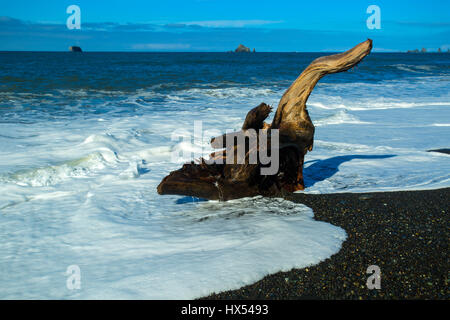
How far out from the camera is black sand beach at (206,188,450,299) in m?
2.69

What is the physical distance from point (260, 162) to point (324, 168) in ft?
5.95

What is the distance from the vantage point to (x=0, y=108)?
12750 millimetres

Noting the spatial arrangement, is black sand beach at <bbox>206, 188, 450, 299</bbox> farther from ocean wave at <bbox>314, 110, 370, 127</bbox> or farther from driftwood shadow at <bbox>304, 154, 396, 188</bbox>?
ocean wave at <bbox>314, 110, 370, 127</bbox>

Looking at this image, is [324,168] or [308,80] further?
[324,168]

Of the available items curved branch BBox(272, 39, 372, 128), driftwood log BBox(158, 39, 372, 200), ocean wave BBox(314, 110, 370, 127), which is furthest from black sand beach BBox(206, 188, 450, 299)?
ocean wave BBox(314, 110, 370, 127)

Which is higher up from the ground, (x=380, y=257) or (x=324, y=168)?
(x=324, y=168)
